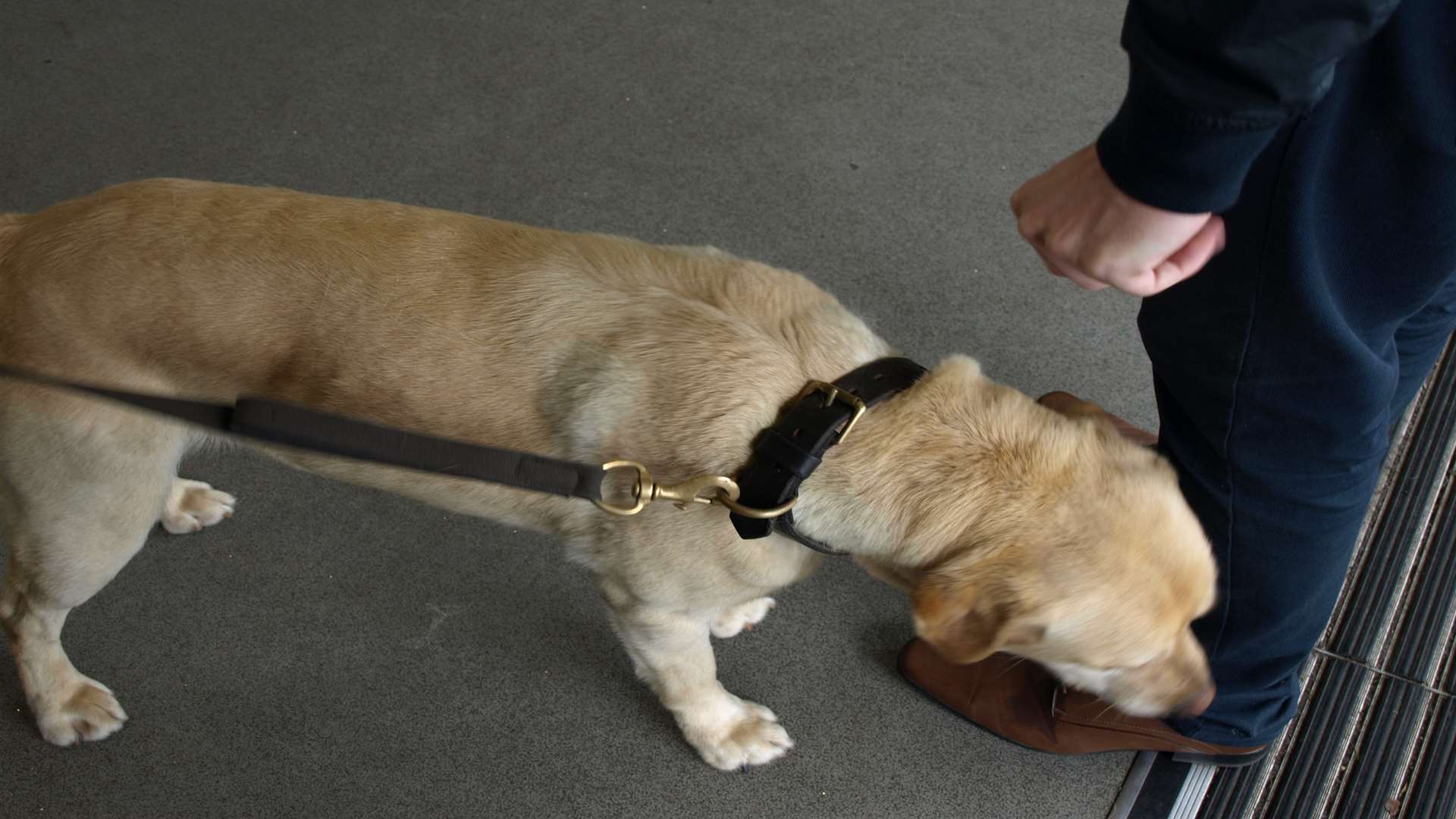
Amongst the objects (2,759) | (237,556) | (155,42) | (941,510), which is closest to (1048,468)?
(941,510)

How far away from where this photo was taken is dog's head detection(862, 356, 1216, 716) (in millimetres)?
1159

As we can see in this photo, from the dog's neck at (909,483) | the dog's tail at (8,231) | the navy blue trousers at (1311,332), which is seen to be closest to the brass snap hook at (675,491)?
the dog's neck at (909,483)

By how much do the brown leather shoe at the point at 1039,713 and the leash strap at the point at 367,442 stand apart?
973 millimetres

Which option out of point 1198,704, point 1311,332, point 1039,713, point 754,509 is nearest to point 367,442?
point 754,509

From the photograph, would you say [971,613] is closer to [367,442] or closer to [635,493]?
[635,493]

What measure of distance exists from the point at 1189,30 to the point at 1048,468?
1.86 feet

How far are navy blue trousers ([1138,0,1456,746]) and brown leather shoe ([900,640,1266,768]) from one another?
21 centimetres

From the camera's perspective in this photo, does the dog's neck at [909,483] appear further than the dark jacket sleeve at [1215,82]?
Yes

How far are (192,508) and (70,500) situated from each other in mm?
679

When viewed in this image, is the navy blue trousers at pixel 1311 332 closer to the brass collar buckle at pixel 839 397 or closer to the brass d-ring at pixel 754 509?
the brass collar buckle at pixel 839 397

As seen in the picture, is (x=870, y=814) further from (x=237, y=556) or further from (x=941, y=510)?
(x=237, y=556)

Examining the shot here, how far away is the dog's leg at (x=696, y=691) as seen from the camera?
149 centimetres

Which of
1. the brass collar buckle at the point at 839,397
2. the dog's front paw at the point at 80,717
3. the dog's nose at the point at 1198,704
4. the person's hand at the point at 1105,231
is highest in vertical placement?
the person's hand at the point at 1105,231

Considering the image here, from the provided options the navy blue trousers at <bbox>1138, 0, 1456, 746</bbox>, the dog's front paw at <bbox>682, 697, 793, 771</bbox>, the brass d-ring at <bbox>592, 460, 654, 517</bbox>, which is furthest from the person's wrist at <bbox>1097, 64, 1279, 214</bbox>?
the dog's front paw at <bbox>682, 697, 793, 771</bbox>
